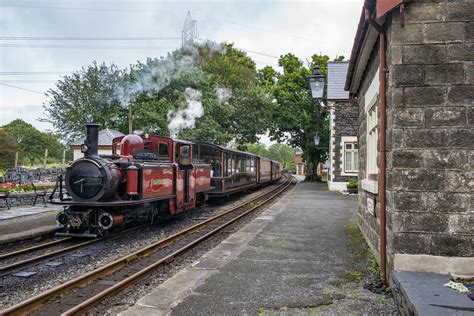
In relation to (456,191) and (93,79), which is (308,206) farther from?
(93,79)

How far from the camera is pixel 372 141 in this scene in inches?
273

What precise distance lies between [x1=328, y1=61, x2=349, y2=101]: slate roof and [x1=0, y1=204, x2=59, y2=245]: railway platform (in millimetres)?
15251

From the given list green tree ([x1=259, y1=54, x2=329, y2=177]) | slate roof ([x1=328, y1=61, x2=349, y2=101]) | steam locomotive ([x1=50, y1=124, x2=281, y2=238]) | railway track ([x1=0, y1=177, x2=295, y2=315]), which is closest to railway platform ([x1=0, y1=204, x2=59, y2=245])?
steam locomotive ([x1=50, y1=124, x2=281, y2=238])

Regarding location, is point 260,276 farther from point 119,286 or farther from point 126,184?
point 126,184

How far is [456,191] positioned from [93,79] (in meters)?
40.3

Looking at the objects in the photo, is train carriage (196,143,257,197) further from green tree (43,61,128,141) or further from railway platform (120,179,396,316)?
green tree (43,61,128,141)

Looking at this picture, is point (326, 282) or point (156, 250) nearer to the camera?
point (326, 282)

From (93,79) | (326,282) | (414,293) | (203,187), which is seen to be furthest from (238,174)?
(93,79)

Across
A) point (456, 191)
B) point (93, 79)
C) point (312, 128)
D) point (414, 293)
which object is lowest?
point (414, 293)

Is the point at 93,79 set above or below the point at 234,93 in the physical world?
above

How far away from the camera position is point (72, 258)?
7395mm

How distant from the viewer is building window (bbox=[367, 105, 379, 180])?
650 cm

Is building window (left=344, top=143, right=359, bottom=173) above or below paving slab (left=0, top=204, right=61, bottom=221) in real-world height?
above

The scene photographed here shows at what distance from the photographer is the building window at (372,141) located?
6495 millimetres
